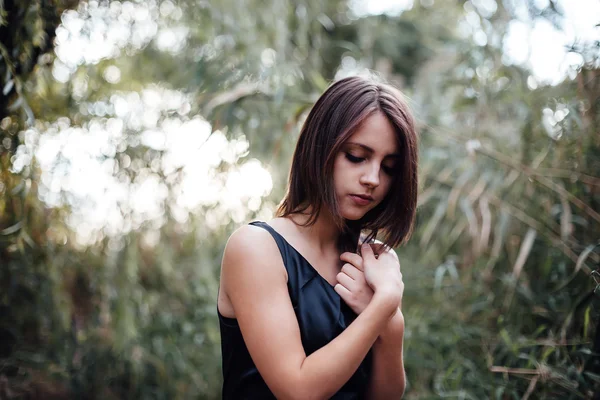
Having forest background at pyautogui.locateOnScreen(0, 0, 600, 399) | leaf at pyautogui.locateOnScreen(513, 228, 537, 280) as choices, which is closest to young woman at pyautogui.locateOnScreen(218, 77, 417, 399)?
forest background at pyautogui.locateOnScreen(0, 0, 600, 399)


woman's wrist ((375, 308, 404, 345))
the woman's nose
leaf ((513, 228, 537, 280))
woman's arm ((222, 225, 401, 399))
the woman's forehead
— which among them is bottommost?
leaf ((513, 228, 537, 280))

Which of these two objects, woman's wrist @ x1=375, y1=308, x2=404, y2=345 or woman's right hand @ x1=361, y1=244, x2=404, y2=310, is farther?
woman's wrist @ x1=375, y1=308, x2=404, y2=345

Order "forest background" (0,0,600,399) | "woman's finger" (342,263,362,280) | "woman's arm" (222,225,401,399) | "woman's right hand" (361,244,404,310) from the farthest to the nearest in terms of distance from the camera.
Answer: "forest background" (0,0,600,399) < "woman's finger" (342,263,362,280) < "woman's right hand" (361,244,404,310) < "woman's arm" (222,225,401,399)

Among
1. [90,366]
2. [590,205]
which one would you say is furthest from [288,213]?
[90,366]

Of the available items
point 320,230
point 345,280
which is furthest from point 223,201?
point 345,280

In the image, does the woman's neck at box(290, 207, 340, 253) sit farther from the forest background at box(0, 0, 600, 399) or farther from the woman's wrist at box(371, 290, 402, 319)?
the forest background at box(0, 0, 600, 399)

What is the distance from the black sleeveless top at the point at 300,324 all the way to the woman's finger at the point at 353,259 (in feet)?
0.28

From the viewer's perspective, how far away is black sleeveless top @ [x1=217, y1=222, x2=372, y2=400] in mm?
1213

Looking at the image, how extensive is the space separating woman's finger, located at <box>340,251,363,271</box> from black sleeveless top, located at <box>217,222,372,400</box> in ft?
0.28

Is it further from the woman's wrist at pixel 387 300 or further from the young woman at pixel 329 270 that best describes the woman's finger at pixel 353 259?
the woman's wrist at pixel 387 300

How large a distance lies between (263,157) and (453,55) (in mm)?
1664

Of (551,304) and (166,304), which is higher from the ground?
(551,304)

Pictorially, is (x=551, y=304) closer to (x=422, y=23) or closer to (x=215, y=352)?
(x=215, y=352)

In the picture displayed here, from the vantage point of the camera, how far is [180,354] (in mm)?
2943
